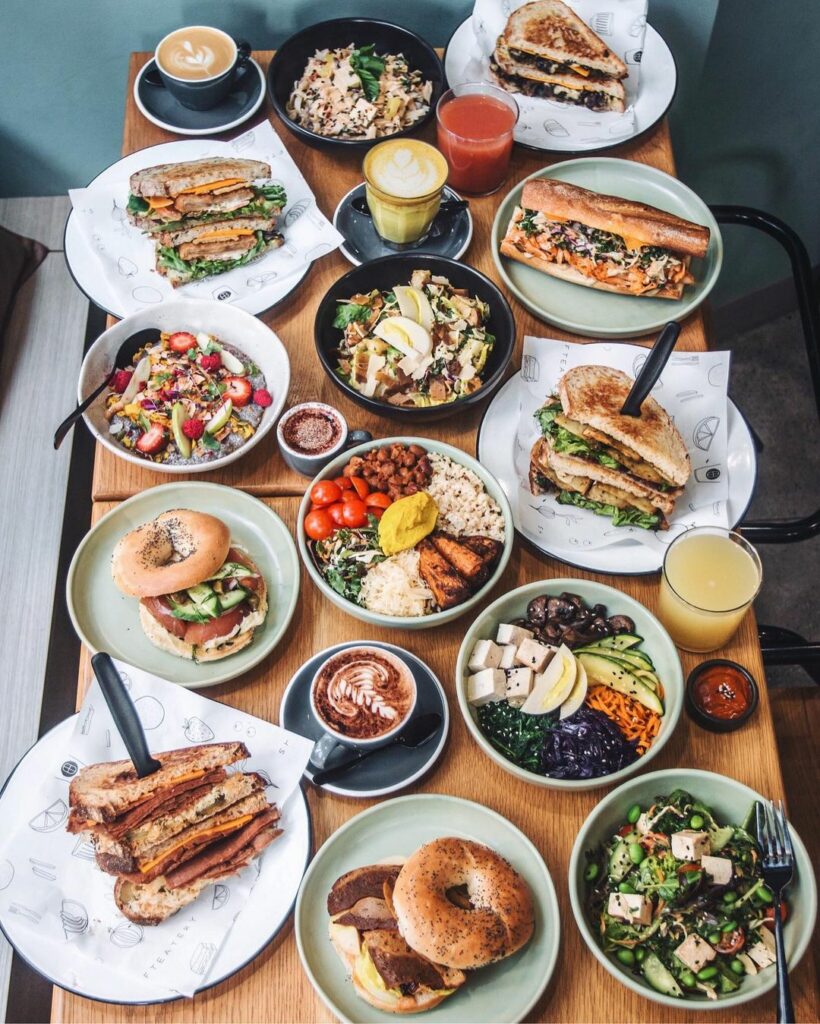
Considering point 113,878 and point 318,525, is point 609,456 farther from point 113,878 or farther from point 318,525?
point 113,878

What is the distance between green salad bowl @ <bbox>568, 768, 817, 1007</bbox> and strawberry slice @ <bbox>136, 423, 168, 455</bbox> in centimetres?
131

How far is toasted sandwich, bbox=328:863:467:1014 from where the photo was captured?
1.67 meters

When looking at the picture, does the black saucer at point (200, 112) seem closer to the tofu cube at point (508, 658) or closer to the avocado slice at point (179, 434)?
the avocado slice at point (179, 434)

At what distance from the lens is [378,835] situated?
6.15ft

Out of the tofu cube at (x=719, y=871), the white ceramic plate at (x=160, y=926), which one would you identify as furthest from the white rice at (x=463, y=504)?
the tofu cube at (x=719, y=871)

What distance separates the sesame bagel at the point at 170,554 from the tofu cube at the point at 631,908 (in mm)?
1051

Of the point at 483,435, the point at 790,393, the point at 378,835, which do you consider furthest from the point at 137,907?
the point at 790,393

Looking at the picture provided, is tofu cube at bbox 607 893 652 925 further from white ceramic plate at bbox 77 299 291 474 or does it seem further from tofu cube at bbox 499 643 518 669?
white ceramic plate at bbox 77 299 291 474

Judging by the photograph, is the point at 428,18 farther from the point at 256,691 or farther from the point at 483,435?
the point at 256,691

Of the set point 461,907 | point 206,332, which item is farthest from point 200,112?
point 461,907

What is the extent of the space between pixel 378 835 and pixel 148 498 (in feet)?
3.06

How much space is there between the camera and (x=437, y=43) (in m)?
3.15

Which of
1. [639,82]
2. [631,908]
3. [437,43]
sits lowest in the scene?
[631,908]

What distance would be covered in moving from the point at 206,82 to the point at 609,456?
5.19 ft
